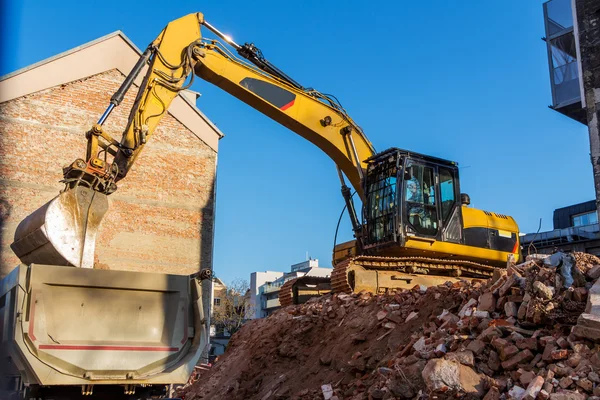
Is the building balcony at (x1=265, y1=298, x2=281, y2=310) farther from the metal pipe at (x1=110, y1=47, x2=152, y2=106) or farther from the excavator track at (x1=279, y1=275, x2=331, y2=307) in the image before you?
the metal pipe at (x1=110, y1=47, x2=152, y2=106)

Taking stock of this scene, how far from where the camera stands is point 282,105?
41.3 ft

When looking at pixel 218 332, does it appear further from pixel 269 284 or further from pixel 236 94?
pixel 236 94

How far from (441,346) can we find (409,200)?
5.43 m

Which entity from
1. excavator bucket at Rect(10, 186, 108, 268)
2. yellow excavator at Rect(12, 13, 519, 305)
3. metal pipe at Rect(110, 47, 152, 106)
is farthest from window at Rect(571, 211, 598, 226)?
excavator bucket at Rect(10, 186, 108, 268)

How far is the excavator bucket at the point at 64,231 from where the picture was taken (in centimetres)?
782

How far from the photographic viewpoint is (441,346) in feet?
22.8

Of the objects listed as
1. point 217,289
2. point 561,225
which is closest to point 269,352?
point 561,225

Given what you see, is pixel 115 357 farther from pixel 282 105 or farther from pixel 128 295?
pixel 282 105

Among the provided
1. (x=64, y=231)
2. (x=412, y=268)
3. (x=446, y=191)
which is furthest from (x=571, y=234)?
(x=64, y=231)

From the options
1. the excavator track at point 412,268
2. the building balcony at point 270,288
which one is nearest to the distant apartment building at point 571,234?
the excavator track at point 412,268

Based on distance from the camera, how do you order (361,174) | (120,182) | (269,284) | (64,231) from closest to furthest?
(64,231) → (361,174) → (120,182) → (269,284)

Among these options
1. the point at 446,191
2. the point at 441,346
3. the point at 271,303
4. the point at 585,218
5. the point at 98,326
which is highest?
the point at 585,218

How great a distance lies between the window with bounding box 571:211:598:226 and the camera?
3478cm

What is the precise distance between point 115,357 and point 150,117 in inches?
189
